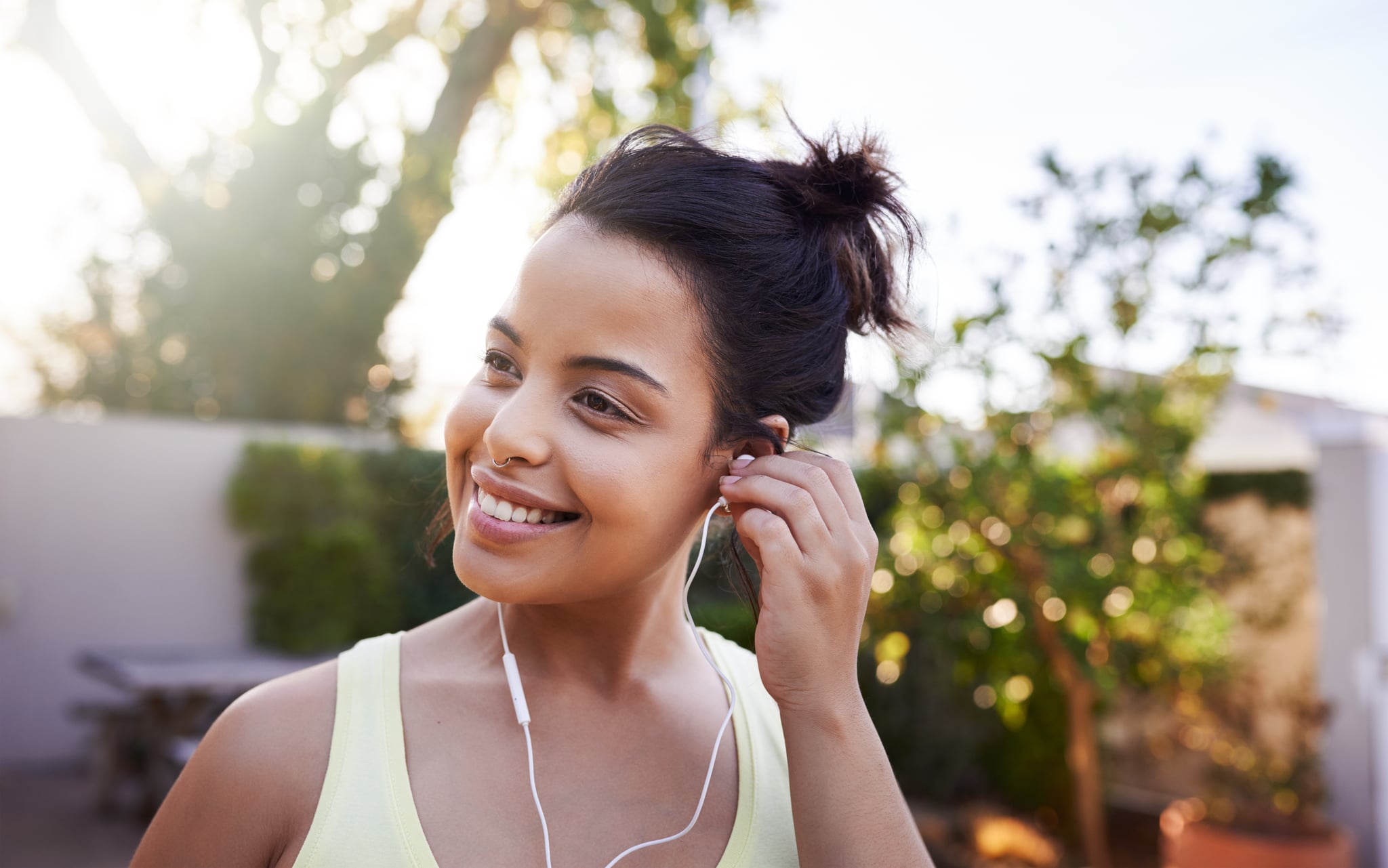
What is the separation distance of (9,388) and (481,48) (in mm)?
9711

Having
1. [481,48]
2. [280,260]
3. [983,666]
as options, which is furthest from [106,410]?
[983,666]

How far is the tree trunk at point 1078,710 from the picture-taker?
473 centimetres

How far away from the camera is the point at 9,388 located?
52.4 ft

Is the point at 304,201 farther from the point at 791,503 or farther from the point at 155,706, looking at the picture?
the point at 791,503

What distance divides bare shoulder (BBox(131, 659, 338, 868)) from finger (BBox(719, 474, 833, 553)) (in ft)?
1.83

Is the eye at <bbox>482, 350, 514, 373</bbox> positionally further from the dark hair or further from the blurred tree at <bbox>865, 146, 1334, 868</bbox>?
the blurred tree at <bbox>865, 146, 1334, 868</bbox>

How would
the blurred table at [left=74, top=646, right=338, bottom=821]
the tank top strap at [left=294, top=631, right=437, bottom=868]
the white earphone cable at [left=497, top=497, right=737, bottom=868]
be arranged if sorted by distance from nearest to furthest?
the tank top strap at [left=294, top=631, right=437, bottom=868], the white earphone cable at [left=497, top=497, right=737, bottom=868], the blurred table at [left=74, top=646, right=338, bottom=821]

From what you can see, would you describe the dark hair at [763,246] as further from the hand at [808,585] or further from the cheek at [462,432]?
the cheek at [462,432]

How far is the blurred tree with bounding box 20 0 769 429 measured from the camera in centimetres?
1182

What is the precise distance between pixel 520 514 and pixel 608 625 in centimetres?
26

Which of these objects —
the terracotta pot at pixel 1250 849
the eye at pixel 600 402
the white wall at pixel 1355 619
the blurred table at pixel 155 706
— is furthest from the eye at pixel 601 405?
the white wall at pixel 1355 619

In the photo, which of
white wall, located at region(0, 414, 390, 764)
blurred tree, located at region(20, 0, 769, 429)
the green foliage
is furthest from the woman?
blurred tree, located at region(20, 0, 769, 429)

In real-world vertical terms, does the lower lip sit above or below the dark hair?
below

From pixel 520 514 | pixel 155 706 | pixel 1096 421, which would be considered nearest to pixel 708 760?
pixel 520 514
